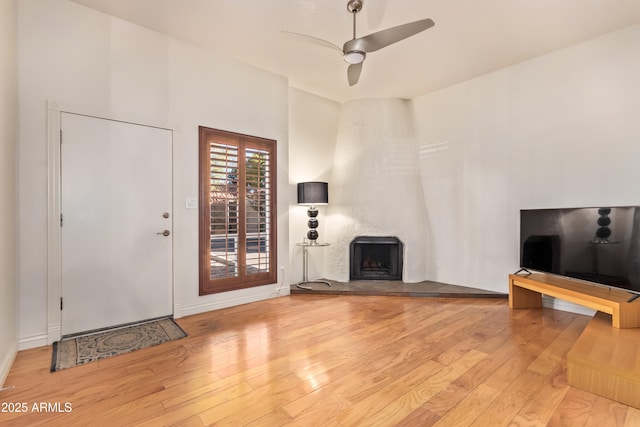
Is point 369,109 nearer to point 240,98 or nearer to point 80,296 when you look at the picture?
point 240,98

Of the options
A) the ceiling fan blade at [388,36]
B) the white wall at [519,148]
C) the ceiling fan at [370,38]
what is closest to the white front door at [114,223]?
the ceiling fan at [370,38]

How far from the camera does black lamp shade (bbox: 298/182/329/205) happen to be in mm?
4219

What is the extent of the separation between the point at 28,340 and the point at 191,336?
1.27 metres

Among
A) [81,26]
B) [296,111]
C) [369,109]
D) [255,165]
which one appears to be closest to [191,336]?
[255,165]

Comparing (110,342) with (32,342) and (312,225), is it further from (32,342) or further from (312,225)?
(312,225)

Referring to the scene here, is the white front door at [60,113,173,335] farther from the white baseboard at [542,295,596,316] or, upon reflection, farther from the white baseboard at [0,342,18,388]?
the white baseboard at [542,295,596,316]

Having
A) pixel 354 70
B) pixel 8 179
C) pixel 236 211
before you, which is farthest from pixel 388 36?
pixel 8 179

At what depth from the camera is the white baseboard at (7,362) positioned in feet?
6.55

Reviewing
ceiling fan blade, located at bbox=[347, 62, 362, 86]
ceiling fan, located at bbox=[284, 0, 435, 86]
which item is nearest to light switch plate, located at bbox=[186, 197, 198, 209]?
ceiling fan, located at bbox=[284, 0, 435, 86]

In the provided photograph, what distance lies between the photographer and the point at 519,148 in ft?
12.4

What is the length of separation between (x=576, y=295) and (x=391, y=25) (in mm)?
3138

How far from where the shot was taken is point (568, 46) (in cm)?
337

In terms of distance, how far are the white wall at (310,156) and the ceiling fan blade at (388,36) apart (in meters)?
2.19

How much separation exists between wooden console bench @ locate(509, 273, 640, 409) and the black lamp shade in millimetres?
2645
